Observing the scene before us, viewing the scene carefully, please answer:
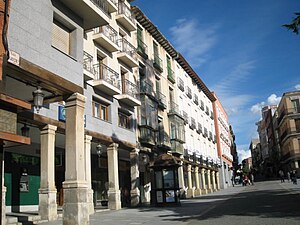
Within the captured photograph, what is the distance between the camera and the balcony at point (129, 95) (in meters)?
21.5

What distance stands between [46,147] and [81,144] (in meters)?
4.47

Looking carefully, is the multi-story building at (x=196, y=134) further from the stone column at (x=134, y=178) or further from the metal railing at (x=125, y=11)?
the metal railing at (x=125, y=11)

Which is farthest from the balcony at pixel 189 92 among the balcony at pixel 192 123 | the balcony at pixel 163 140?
the balcony at pixel 163 140

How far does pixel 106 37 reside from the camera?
19844mm

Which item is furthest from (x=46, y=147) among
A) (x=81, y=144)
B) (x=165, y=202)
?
(x=165, y=202)

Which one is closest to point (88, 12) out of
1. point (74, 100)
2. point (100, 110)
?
point (74, 100)

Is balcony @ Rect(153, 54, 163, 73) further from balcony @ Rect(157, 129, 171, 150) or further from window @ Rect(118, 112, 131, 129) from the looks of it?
window @ Rect(118, 112, 131, 129)

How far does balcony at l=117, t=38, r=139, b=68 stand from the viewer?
22281mm

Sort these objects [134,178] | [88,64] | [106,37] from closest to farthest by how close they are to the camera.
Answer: [88,64]
[106,37]
[134,178]

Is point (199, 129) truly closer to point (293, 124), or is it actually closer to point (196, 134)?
point (196, 134)

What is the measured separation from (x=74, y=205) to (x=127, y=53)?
14.3 meters

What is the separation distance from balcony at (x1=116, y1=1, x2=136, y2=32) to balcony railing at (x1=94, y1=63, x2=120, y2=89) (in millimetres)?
4240

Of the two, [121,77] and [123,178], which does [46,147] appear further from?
[123,178]

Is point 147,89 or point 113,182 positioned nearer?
point 113,182
